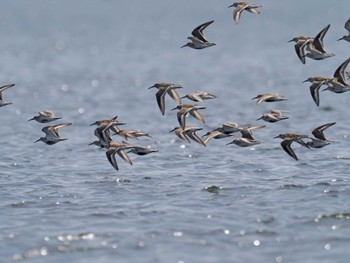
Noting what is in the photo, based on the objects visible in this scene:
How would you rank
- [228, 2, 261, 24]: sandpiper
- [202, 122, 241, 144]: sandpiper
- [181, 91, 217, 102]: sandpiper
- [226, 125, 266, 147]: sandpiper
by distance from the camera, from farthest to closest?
[226, 125, 266, 147]: sandpiper < [181, 91, 217, 102]: sandpiper < [228, 2, 261, 24]: sandpiper < [202, 122, 241, 144]: sandpiper

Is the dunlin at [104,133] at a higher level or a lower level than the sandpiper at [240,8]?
lower

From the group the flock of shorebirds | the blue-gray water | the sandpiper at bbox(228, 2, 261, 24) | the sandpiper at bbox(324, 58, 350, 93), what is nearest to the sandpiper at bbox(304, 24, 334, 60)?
the flock of shorebirds

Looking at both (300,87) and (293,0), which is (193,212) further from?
(293,0)

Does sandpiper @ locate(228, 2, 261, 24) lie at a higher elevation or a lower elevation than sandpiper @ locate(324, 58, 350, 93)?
higher

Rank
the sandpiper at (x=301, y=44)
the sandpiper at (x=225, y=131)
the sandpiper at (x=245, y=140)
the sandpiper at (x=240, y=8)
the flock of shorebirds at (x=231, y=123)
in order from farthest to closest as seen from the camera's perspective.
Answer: the sandpiper at (x=245, y=140)
the sandpiper at (x=240, y=8)
the sandpiper at (x=225, y=131)
the sandpiper at (x=301, y=44)
the flock of shorebirds at (x=231, y=123)

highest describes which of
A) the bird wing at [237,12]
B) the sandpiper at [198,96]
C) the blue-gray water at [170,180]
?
the bird wing at [237,12]

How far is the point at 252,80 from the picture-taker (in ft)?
194

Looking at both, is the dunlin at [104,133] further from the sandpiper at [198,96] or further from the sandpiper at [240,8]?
the sandpiper at [240,8]

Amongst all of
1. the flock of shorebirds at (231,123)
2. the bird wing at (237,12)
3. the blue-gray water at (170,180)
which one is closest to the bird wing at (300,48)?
the flock of shorebirds at (231,123)

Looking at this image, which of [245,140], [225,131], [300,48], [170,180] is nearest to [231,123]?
[225,131]

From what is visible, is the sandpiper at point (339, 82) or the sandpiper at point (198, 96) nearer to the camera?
the sandpiper at point (339, 82)

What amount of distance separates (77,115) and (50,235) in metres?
23.8

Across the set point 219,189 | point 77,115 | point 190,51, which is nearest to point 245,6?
point 219,189

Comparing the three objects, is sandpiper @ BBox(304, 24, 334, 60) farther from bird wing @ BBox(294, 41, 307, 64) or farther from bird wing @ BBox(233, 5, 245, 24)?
bird wing @ BBox(233, 5, 245, 24)
